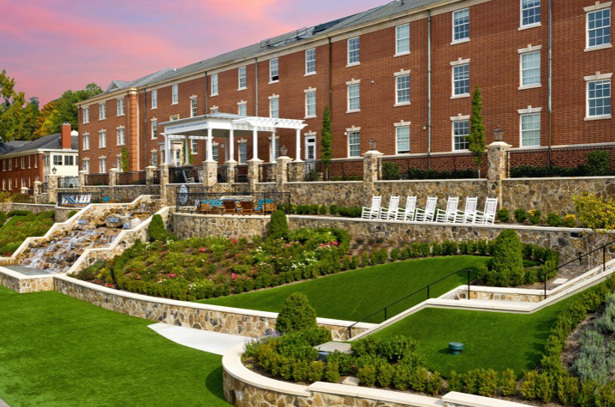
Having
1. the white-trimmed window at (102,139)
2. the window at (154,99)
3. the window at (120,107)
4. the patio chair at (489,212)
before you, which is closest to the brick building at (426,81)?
the patio chair at (489,212)

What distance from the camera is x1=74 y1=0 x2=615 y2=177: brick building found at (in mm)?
25484

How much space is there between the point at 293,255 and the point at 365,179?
222 inches

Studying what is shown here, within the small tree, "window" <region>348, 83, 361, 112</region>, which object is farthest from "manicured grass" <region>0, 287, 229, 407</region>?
"window" <region>348, 83, 361, 112</region>

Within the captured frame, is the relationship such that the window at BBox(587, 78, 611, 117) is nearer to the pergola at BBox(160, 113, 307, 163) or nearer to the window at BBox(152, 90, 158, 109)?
the pergola at BBox(160, 113, 307, 163)

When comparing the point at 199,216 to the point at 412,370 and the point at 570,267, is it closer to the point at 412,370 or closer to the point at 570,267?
the point at 570,267

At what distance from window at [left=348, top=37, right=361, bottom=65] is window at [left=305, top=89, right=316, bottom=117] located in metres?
3.60

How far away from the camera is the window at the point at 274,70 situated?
40.8 m

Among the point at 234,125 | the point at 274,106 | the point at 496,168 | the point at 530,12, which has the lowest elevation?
the point at 496,168

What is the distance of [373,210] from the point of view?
2441 centimetres

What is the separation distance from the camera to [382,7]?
3766 centimetres

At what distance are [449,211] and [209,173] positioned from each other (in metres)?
17.3

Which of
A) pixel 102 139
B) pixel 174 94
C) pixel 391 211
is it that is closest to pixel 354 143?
pixel 391 211

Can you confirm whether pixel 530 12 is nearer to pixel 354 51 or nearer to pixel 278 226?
pixel 354 51

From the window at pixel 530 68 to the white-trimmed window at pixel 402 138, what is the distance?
23.1 ft
